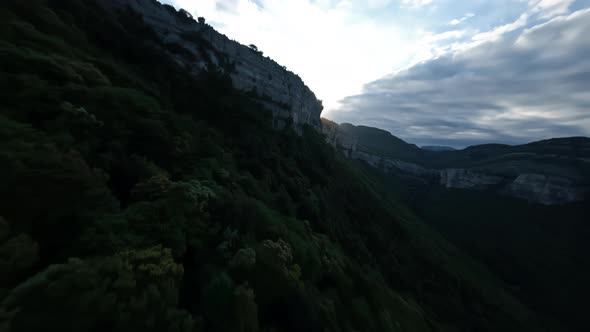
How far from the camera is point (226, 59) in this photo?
55031mm

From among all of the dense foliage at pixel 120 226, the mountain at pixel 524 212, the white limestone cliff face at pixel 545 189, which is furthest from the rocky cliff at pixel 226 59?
the white limestone cliff face at pixel 545 189

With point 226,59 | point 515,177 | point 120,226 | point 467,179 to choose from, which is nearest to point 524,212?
point 515,177

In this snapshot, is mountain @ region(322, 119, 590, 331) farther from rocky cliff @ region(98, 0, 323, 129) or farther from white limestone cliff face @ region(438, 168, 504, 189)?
rocky cliff @ region(98, 0, 323, 129)

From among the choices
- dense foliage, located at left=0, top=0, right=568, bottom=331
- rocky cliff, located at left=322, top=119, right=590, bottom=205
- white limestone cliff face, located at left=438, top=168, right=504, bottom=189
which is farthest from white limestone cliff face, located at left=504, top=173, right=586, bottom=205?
dense foliage, located at left=0, top=0, right=568, bottom=331

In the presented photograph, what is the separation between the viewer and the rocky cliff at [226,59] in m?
37.8

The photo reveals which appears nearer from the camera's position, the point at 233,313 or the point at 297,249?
the point at 233,313

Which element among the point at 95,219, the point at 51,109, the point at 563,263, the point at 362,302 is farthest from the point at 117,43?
the point at 563,263

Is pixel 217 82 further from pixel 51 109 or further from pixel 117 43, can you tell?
pixel 51 109

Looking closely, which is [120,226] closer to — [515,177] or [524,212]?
[524,212]

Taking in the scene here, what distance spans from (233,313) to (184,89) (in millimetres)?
27936

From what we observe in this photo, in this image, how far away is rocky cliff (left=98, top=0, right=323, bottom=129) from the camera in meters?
37.8

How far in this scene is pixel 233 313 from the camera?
730 centimetres

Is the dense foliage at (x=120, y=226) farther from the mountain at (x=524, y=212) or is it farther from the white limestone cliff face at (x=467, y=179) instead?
the white limestone cliff face at (x=467, y=179)

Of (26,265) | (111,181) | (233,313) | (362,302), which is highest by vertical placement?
(111,181)
